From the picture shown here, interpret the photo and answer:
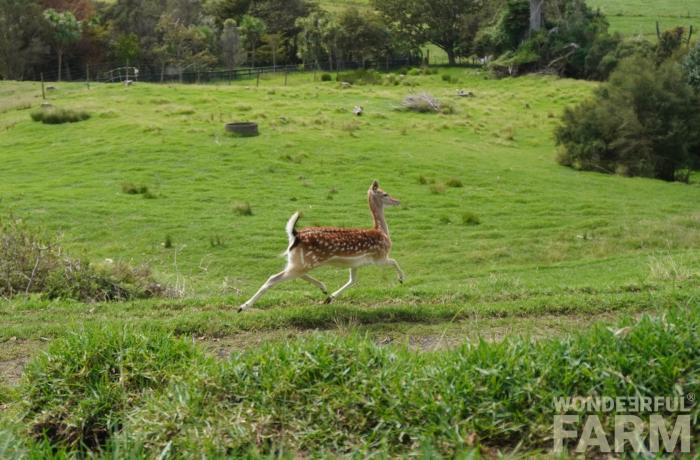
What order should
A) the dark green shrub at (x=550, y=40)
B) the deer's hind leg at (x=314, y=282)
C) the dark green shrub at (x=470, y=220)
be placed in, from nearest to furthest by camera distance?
1. the deer's hind leg at (x=314, y=282)
2. the dark green shrub at (x=470, y=220)
3. the dark green shrub at (x=550, y=40)

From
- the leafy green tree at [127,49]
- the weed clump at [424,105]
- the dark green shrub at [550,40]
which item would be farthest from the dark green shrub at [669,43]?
the leafy green tree at [127,49]

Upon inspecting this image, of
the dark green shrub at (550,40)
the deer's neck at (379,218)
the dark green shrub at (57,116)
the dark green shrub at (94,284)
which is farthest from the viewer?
the dark green shrub at (550,40)

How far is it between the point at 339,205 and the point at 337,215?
1468mm

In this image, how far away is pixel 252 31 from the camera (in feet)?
283

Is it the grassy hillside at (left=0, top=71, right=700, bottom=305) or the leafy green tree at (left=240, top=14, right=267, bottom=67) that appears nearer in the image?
the grassy hillside at (left=0, top=71, right=700, bottom=305)

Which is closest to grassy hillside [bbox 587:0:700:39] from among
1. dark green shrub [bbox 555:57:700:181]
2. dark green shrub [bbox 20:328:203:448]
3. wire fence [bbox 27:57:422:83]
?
wire fence [bbox 27:57:422:83]

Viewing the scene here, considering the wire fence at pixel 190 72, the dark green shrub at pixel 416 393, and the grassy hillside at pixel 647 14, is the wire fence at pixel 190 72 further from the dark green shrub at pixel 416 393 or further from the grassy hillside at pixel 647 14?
the dark green shrub at pixel 416 393

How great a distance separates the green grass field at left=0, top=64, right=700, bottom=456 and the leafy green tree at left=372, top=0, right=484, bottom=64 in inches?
1479

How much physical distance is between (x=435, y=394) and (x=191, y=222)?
1884 cm

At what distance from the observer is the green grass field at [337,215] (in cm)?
1082

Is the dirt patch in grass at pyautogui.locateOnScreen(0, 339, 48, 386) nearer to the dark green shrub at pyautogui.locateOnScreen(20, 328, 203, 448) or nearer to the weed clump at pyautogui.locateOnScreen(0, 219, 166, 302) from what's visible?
the dark green shrub at pyautogui.locateOnScreen(20, 328, 203, 448)

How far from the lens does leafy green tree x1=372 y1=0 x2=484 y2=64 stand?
3410 inches

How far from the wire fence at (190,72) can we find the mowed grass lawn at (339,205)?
2459cm

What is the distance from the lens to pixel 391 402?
638 centimetres
